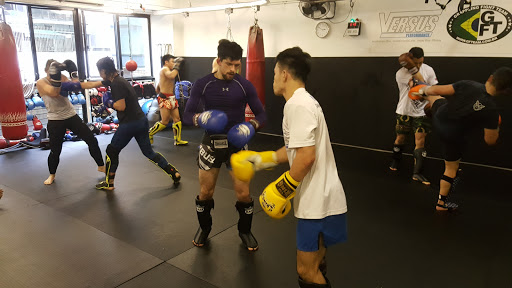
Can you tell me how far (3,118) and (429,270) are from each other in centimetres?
361

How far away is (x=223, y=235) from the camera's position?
2951 mm

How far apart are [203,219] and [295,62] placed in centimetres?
154

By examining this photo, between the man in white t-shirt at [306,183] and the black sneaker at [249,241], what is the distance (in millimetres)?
970

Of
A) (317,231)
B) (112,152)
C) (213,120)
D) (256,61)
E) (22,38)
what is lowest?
(112,152)

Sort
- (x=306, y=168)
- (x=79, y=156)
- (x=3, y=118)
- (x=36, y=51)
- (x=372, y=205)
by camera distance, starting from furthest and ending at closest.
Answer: (x=36, y=51) → (x=79, y=156) → (x=372, y=205) → (x=3, y=118) → (x=306, y=168)

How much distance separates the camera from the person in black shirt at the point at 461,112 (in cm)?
292

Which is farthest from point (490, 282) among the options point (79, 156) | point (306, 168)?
point (79, 156)

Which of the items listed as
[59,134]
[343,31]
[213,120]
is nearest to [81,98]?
[59,134]

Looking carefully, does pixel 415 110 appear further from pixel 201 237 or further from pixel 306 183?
pixel 306 183

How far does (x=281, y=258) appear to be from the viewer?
2586 mm

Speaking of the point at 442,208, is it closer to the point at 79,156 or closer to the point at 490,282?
the point at 490,282

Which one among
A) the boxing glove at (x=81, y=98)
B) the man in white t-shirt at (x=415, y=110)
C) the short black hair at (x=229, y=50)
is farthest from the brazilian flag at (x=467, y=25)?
the boxing glove at (x=81, y=98)

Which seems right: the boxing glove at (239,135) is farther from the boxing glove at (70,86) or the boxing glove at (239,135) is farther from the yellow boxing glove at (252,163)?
the boxing glove at (70,86)

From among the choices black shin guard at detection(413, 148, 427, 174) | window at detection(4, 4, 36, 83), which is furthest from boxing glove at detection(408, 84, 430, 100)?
window at detection(4, 4, 36, 83)
